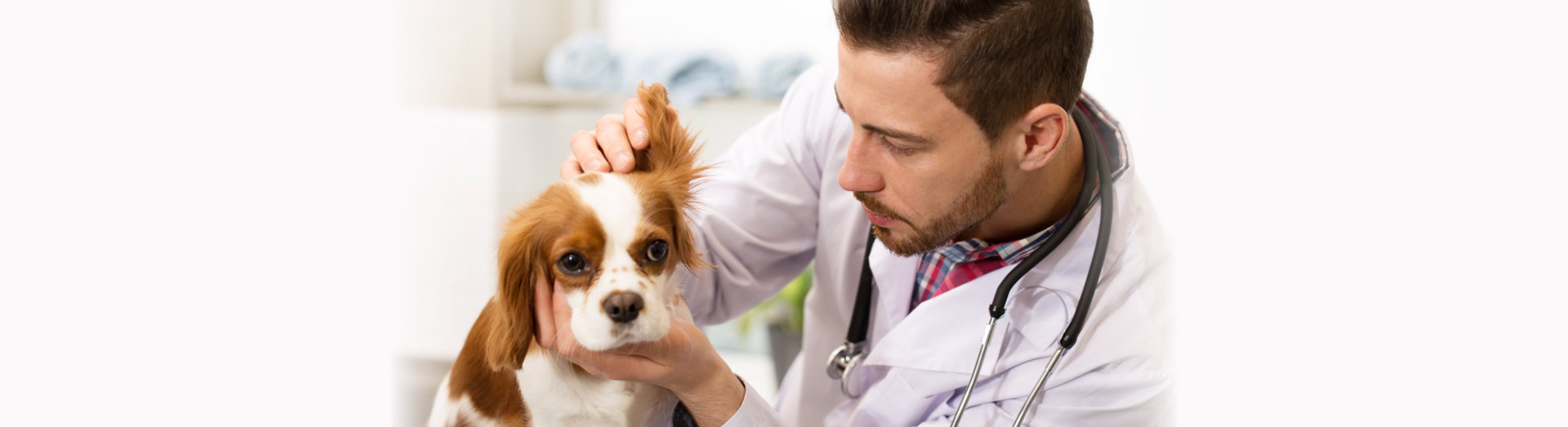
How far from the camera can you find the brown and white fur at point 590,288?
90cm

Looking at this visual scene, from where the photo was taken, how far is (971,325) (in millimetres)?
1394

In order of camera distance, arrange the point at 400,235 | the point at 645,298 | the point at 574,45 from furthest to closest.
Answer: the point at 574,45 < the point at 400,235 < the point at 645,298

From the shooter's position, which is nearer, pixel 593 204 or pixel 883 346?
pixel 593 204

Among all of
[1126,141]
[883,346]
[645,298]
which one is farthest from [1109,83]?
[645,298]

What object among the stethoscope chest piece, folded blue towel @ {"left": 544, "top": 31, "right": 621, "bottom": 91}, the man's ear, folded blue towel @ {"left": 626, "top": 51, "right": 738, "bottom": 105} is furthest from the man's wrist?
folded blue towel @ {"left": 544, "top": 31, "right": 621, "bottom": 91}

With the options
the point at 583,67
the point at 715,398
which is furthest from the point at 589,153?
the point at 583,67

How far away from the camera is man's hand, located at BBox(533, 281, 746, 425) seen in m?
0.96

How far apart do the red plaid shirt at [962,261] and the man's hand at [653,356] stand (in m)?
0.53

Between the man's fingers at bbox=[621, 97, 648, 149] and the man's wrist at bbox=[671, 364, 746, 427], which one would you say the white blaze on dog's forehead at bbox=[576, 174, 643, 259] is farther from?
the man's wrist at bbox=[671, 364, 746, 427]

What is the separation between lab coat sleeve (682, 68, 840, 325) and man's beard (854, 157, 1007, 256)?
33 centimetres

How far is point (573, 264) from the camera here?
923 mm

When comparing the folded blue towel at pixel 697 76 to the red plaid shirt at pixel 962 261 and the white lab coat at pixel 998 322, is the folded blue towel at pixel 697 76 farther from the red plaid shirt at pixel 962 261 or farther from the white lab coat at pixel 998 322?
the red plaid shirt at pixel 962 261

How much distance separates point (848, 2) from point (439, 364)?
929 mm

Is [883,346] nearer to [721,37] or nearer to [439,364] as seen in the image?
[439,364]
